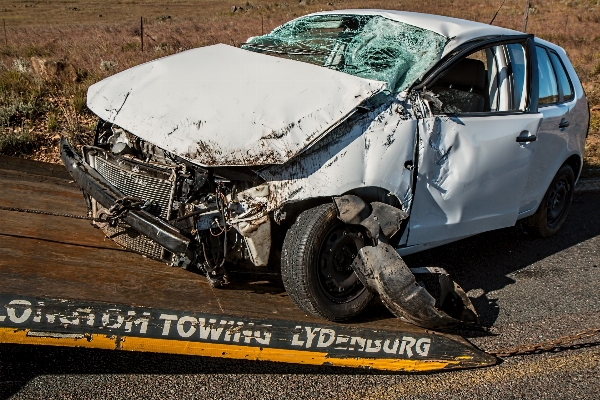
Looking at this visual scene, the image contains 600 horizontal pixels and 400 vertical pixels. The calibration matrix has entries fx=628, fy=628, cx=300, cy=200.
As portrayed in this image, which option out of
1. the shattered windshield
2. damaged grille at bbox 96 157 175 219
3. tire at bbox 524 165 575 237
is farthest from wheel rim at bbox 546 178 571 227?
damaged grille at bbox 96 157 175 219

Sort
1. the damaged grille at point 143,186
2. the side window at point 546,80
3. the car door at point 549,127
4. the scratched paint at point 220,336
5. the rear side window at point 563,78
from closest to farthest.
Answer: the scratched paint at point 220,336 → the damaged grille at point 143,186 → the car door at point 549,127 → the side window at point 546,80 → the rear side window at point 563,78

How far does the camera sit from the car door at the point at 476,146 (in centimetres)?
413

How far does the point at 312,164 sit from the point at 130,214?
109cm

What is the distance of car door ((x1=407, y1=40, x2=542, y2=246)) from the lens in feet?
13.6

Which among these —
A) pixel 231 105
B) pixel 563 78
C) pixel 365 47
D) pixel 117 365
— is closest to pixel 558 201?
pixel 563 78

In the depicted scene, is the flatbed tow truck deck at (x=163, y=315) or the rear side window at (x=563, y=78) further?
the rear side window at (x=563, y=78)

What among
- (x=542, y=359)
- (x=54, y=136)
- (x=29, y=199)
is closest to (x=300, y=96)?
(x=542, y=359)

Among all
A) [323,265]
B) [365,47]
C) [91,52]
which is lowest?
[91,52]

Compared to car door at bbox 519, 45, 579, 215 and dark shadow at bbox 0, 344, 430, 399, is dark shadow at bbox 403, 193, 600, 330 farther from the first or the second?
dark shadow at bbox 0, 344, 430, 399

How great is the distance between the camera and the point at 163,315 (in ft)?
10.7

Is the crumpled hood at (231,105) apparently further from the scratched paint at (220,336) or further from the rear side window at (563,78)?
the rear side window at (563,78)

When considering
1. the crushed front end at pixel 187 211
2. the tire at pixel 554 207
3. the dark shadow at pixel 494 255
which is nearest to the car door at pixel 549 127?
the tire at pixel 554 207

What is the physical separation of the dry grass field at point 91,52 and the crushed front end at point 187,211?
2085 millimetres

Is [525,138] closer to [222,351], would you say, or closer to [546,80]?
[546,80]
